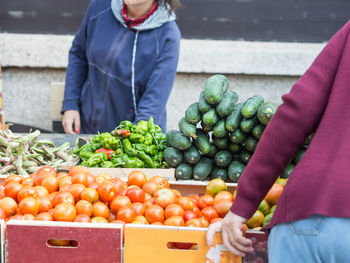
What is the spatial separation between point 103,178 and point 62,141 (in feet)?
4.59

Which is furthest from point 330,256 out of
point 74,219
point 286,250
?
point 74,219

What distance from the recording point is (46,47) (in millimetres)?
6441

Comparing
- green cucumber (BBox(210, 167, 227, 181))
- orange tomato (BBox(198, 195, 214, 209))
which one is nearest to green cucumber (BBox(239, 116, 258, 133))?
green cucumber (BBox(210, 167, 227, 181))

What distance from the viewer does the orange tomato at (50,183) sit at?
2.60 metres

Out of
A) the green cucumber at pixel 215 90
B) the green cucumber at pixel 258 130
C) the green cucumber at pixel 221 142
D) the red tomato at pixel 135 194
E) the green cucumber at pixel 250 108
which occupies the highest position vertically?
the green cucumber at pixel 215 90

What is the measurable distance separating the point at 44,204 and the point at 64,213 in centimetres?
19

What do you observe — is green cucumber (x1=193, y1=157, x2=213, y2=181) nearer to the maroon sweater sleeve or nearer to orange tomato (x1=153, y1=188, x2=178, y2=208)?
orange tomato (x1=153, y1=188, x2=178, y2=208)

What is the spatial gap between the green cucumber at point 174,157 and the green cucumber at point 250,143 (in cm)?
47

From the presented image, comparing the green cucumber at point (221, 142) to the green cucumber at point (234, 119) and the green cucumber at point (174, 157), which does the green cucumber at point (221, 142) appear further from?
the green cucumber at point (174, 157)

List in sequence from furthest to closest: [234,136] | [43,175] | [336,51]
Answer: [234,136]
[43,175]
[336,51]

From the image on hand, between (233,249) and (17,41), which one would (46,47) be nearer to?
(17,41)

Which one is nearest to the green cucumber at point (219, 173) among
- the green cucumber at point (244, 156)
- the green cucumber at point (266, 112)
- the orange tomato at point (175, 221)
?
the green cucumber at point (244, 156)

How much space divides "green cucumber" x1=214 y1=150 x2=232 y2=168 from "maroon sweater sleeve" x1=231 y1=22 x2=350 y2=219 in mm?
1284

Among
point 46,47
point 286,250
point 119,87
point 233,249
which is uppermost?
point 46,47
